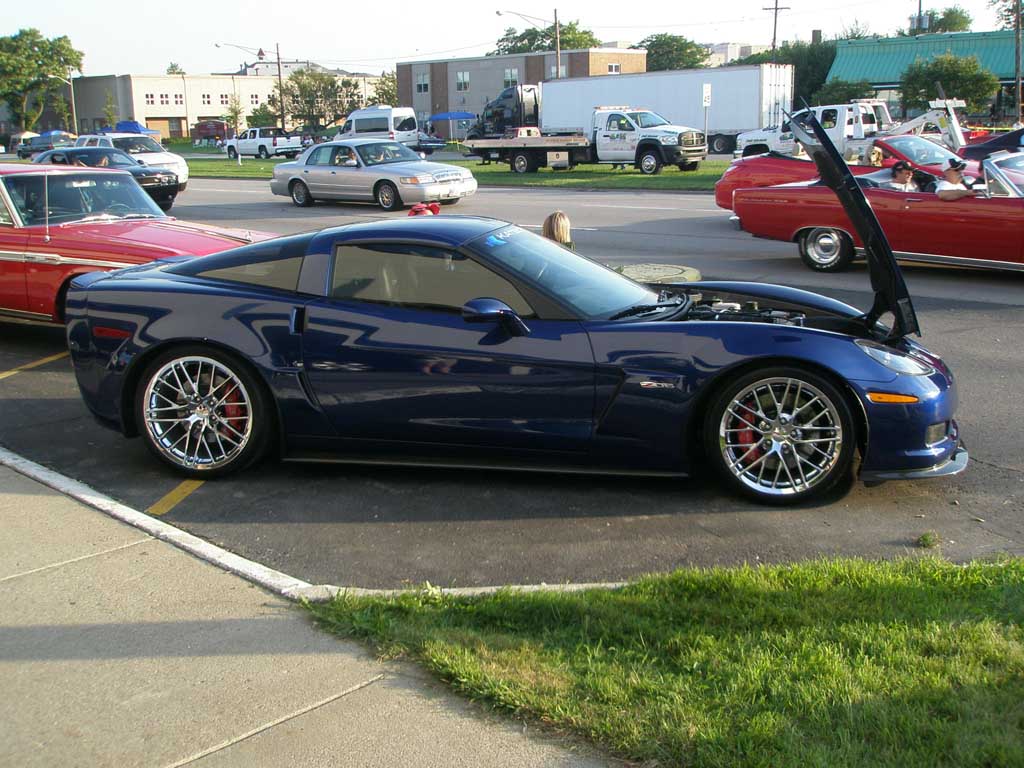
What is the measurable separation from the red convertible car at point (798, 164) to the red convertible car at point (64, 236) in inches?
388

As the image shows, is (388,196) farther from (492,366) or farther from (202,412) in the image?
(492,366)

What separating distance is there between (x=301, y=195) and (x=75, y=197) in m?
15.2

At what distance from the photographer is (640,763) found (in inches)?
115

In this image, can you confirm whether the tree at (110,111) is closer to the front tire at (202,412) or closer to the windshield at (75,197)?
the windshield at (75,197)

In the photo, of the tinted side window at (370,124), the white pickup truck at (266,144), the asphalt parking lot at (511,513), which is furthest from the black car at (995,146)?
the white pickup truck at (266,144)

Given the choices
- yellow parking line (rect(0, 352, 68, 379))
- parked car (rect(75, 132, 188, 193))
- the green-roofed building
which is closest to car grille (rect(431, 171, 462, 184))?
parked car (rect(75, 132, 188, 193))

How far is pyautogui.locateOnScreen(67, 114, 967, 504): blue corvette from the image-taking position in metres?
5.17

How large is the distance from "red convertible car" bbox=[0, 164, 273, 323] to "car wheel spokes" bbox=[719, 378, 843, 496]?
5151 mm

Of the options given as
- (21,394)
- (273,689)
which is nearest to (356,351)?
(273,689)

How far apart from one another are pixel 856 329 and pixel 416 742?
3603 mm

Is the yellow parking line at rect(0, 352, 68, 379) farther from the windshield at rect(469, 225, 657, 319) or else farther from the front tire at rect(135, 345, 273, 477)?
the windshield at rect(469, 225, 657, 319)

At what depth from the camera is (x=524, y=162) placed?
35.2m

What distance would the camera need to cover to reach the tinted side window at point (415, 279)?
5477 millimetres

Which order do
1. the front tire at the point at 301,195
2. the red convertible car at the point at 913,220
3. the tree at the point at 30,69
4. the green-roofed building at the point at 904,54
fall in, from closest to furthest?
1. the red convertible car at the point at 913,220
2. the front tire at the point at 301,195
3. the green-roofed building at the point at 904,54
4. the tree at the point at 30,69
